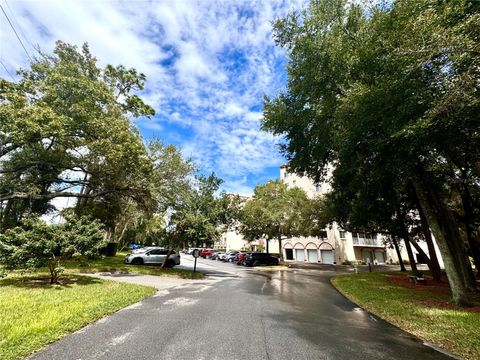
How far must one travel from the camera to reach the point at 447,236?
1486 cm

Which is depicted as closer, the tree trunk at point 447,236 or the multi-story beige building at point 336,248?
the tree trunk at point 447,236

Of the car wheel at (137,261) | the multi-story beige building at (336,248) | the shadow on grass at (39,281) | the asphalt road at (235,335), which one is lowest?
the asphalt road at (235,335)

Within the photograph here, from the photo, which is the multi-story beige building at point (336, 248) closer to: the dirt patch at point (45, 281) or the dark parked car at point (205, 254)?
the dark parked car at point (205, 254)

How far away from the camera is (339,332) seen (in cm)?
636

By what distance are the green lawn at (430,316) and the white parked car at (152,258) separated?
15156mm

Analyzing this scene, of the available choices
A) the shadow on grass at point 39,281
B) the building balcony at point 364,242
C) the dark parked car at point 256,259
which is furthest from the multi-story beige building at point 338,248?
the shadow on grass at point 39,281

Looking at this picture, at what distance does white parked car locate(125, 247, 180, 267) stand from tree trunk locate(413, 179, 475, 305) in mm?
18273

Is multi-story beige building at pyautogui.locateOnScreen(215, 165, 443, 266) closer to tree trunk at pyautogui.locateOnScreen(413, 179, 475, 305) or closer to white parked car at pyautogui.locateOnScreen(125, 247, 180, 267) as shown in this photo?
white parked car at pyautogui.locateOnScreen(125, 247, 180, 267)

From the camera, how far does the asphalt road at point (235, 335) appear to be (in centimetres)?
481

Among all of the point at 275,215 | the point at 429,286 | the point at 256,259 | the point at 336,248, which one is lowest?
the point at 429,286

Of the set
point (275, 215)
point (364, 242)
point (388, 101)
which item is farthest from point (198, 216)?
point (364, 242)

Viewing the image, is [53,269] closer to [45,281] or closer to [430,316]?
[45,281]

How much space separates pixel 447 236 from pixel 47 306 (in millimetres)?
19333

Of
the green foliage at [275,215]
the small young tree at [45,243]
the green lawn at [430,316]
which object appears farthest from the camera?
the green foliage at [275,215]
